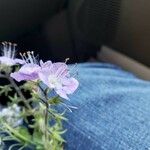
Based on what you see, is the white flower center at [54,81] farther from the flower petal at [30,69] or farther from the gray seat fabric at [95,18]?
the gray seat fabric at [95,18]

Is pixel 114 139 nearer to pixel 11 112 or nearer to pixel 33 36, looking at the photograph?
pixel 11 112

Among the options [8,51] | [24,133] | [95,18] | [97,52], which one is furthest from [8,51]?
[97,52]

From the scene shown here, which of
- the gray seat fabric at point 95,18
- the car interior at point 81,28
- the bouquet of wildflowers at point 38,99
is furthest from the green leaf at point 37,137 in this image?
the gray seat fabric at point 95,18

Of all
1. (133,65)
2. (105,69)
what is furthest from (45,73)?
(133,65)

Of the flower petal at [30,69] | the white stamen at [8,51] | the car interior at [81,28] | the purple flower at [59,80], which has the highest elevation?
the flower petal at [30,69]

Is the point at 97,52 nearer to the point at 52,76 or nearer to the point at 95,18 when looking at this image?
the point at 95,18

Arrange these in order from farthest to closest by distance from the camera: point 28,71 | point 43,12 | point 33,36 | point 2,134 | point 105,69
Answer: point 33,36 < point 43,12 < point 105,69 < point 2,134 < point 28,71
